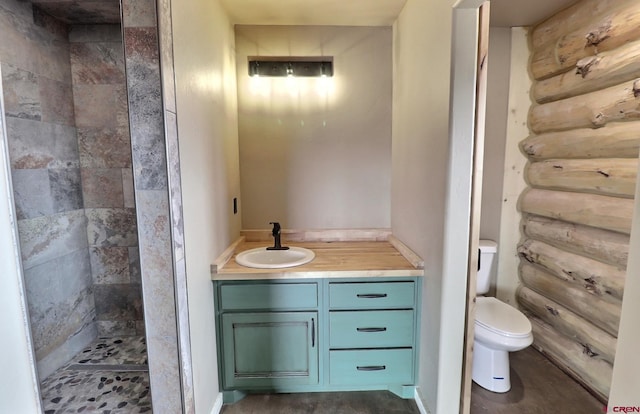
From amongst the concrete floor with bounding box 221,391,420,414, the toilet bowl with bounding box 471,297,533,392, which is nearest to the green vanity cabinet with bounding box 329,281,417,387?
the concrete floor with bounding box 221,391,420,414

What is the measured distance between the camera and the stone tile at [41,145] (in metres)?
1.56

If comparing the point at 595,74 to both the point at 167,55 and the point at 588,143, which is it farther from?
the point at 167,55

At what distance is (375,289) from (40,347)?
2.09 meters

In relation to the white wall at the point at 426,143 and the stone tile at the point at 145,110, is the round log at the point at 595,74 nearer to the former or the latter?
the white wall at the point at 426,143

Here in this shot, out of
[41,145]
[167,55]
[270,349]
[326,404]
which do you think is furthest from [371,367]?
[41,145]

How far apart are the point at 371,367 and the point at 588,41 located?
2.43 meters

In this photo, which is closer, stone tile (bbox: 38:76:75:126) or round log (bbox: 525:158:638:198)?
round log (bbox: 525:158:638:198)

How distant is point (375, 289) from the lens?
70.1 inches

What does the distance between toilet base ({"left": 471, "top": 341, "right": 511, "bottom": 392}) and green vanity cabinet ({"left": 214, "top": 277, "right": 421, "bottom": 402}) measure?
0.53 m

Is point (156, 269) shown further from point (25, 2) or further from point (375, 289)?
point (25, 2)

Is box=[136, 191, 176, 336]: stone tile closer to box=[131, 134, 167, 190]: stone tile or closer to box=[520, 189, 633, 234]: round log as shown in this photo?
box=[131, 134, 167, 190]: stone tile

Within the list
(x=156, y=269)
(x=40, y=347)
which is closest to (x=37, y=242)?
(x=40, y=347)

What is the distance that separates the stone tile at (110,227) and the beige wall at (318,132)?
2.89ft

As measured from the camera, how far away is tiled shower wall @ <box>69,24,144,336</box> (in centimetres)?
220
